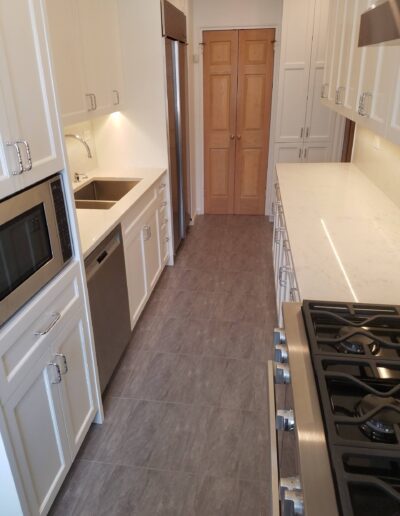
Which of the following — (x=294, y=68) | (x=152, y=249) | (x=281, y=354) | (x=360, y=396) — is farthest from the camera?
(x=294, y=68)

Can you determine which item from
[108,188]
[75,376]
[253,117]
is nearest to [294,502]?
[75,376]

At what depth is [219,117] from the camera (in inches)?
192

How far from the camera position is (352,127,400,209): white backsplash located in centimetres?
243

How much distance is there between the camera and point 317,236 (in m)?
2.00

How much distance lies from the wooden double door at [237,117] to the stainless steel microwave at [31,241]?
12.0 ft

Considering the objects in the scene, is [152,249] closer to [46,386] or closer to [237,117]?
[46,386]

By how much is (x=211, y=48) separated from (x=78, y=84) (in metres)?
2.70

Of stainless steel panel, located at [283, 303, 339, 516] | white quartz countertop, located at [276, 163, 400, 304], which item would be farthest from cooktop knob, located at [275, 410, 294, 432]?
white quartz countertop, located at [276, 163, 400, 304]

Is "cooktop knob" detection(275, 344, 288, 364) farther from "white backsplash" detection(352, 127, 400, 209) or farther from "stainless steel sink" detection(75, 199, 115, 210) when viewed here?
"stainless steel sink" detection(75, 199, 115, 210)

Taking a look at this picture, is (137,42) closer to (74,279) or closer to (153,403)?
(74,279)

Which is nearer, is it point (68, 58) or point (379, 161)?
point (68, 58)

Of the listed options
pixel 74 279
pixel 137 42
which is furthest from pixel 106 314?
pixel 137 42

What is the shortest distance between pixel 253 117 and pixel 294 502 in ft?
15.2

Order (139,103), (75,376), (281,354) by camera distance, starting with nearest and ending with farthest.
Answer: (281,354) → (75,376) → (139,103)
